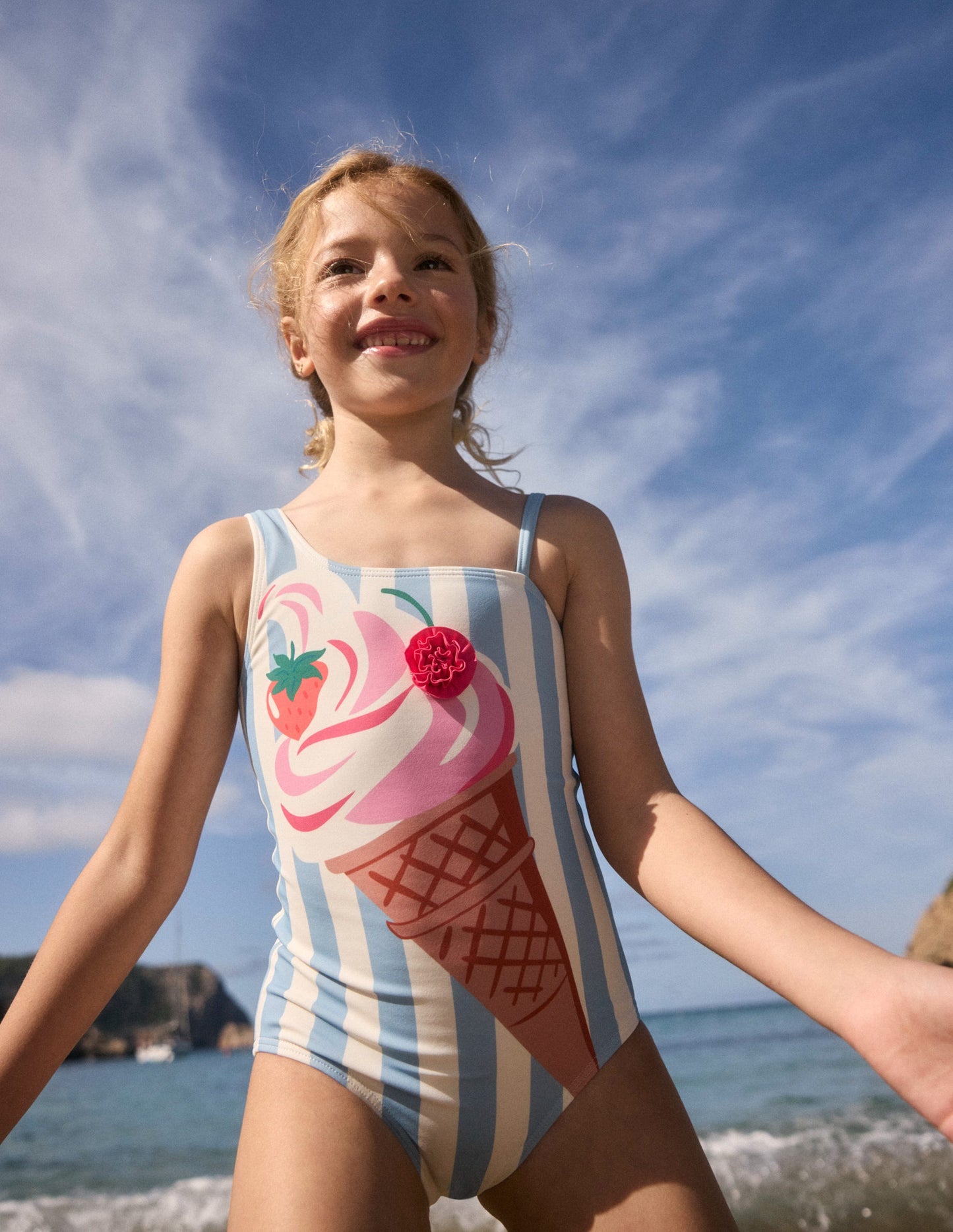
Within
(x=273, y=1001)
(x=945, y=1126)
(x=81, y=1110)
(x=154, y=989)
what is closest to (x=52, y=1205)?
(x=273, y=1001)

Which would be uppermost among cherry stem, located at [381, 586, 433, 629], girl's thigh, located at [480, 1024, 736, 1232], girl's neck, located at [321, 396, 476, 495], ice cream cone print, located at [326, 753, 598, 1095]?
girl's neck, located at [321, 396, 476, 495]

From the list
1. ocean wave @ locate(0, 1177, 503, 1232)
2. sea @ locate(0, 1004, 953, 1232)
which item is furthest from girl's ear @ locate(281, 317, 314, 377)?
ocean wave @ locate(0, 1177, 503, 1232)

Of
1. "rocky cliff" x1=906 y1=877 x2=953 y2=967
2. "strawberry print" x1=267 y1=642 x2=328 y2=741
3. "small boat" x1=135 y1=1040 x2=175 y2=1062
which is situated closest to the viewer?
"strawberry print" x1=267 y1=642 x2=328 y2=741

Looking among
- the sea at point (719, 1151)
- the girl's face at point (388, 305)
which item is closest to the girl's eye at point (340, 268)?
the girl's face at point (388, 305)

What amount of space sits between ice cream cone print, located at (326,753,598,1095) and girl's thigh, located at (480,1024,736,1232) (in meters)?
0.05

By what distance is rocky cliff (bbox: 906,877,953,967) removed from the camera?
1089cm

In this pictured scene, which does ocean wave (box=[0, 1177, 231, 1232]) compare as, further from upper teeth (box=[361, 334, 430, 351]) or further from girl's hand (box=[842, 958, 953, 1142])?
girl's hand (box=[842, 958, 953, 1142])

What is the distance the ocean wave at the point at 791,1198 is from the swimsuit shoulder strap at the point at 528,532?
5.55 meters

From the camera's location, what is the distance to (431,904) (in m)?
1.48

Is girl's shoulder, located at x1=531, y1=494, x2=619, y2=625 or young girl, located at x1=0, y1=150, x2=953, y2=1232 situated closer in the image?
young girl, located at x1=0, y1=150, x2=953, y2=1232

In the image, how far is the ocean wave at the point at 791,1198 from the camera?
5.89 meters

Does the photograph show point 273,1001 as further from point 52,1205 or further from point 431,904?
point 52,1205

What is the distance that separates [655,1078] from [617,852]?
0.34 metres

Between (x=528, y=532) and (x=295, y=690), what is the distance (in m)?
0.49
